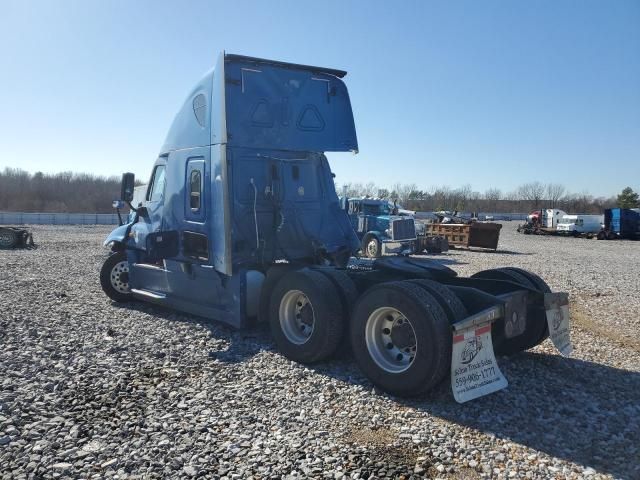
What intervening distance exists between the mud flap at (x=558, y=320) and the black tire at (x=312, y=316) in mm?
2287

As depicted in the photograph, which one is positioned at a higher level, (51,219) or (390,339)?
(51,219)

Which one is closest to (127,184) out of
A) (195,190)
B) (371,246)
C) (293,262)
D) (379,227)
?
(195,190)

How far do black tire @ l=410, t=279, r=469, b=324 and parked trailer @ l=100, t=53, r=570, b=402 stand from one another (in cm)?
1

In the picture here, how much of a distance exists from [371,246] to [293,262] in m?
14.2

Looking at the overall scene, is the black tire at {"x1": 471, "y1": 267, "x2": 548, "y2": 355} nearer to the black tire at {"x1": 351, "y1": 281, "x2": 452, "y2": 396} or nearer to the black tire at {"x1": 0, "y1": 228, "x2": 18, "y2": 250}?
the black tire at {"x1": 351, "y1": 281, "x2": 452, "y2": 396}

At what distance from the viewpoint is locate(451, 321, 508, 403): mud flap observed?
4547 mm

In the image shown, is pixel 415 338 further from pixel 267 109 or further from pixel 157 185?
pixel 157 185

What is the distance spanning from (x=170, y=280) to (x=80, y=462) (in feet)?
15.8

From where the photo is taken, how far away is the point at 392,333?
509 centimetres

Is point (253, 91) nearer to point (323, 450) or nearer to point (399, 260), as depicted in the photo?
point (399, 260)

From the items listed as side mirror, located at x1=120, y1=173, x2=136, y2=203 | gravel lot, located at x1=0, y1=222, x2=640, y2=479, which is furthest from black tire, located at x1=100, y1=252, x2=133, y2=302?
gravel lot, located at x1=0, y1=222, x2=640, y2=479

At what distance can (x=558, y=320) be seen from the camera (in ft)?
18.6

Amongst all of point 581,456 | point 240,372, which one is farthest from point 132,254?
point 581,456

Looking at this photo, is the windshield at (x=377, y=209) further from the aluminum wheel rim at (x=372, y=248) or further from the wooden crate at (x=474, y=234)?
the wooden crate at (x=474, y=234)
